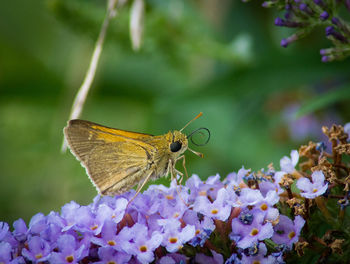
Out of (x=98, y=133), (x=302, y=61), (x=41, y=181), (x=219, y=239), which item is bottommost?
(x=41, y=181)

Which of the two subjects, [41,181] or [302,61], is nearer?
[302,61]

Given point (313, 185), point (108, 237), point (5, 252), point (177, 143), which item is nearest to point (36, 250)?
point (5, 252)

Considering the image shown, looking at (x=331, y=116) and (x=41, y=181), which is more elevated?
(x=331, y=116)

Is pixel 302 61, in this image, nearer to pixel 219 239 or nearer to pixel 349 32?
pixel 349 32

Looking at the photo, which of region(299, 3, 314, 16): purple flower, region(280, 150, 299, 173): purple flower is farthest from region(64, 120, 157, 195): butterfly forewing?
region(299, 3, 314, 16): purple flower

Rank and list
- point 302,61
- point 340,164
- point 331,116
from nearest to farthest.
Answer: point 340,164 → point 302,61 → point 331,116

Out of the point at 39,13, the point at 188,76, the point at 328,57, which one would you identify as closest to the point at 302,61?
the point at 188,76

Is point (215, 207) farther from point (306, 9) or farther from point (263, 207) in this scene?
point (306, 9)

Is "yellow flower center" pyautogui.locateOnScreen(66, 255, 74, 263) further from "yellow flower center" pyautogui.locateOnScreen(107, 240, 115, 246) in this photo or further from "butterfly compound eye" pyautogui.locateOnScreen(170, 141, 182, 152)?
"butterfly compound eye" pyautogui.locateOnScreen(170, 141, 182, 152)
